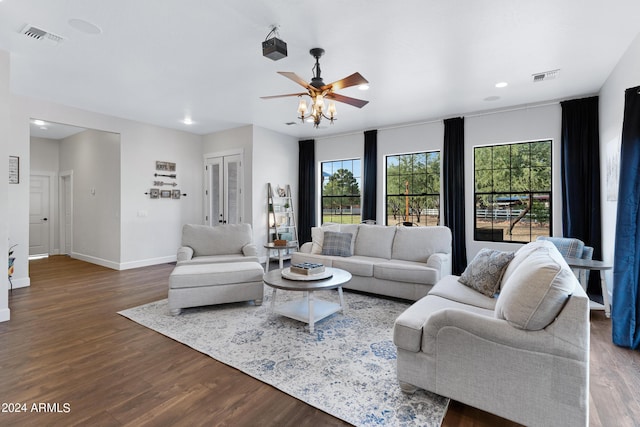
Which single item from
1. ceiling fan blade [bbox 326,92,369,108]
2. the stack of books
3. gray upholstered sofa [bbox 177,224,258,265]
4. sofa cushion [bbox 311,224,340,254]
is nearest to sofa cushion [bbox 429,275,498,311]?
the stack of books

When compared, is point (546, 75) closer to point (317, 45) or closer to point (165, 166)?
point (317, 45)

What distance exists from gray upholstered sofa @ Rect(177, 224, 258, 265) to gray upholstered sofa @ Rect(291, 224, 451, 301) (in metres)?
0.78

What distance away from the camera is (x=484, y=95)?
4.55 m

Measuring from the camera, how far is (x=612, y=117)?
3.77 metres

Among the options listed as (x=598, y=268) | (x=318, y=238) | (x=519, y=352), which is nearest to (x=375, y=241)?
(x=318, y=238)

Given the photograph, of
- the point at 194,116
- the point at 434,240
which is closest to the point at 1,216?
the point at 194,116

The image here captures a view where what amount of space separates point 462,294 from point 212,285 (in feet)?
8.53

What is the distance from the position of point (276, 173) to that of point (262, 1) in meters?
4.46

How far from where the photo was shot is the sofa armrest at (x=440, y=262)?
12.7 ft

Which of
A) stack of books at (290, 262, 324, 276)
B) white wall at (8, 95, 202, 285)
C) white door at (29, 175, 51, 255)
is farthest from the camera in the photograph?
white door at (29, 175, 51, 255)

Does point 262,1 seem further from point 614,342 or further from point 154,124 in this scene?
point 154,124

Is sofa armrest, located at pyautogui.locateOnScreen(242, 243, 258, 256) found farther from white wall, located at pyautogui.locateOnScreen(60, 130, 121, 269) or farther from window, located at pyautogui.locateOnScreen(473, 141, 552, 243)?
window, located at pyautogui.locateOnScreen(473, 141, 552, 243)

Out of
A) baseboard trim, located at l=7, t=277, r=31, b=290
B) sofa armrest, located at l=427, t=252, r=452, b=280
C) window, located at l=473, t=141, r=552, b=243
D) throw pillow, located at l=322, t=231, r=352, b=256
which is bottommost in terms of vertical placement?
baseboard trim, located at l=7, t=277, r=31, b=290

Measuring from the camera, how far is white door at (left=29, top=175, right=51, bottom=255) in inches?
292
